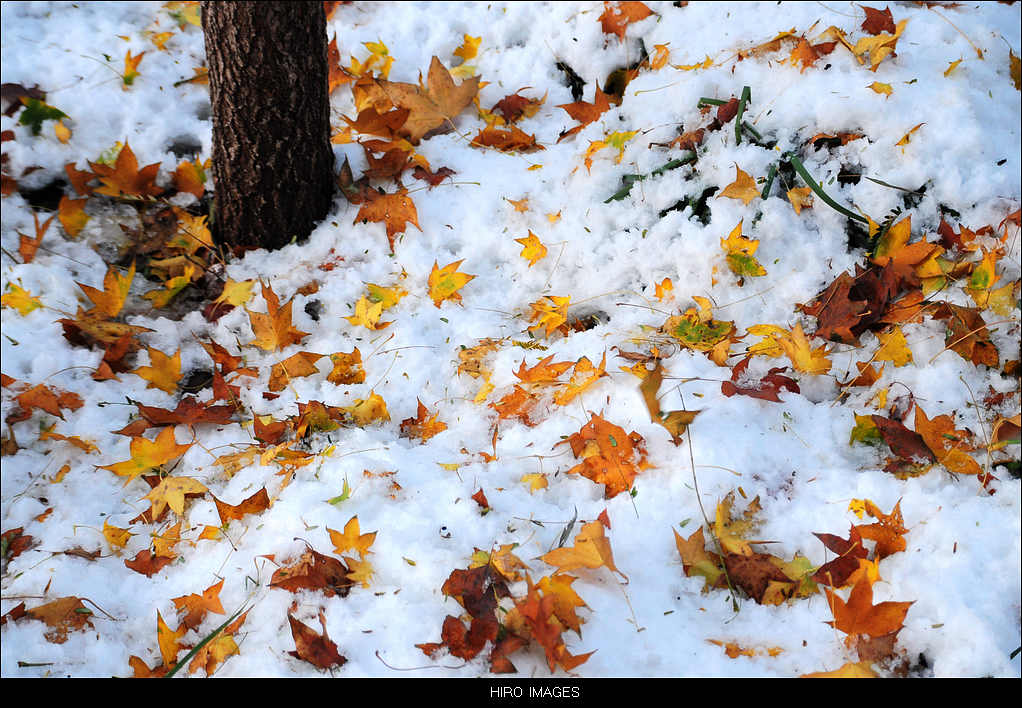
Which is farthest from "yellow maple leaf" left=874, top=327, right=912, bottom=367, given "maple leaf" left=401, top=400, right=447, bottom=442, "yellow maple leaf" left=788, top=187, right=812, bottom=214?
"maple leaf" left=401, top=400, right=447, bottom=442

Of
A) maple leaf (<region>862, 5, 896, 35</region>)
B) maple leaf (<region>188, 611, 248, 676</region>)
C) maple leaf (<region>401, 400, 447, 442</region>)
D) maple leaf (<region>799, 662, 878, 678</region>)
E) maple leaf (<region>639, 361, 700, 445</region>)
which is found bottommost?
maple leaf (<region>188, 611, 248, 676</region>)

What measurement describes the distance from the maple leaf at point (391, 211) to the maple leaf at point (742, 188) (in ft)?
3.12

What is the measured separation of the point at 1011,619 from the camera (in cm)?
121

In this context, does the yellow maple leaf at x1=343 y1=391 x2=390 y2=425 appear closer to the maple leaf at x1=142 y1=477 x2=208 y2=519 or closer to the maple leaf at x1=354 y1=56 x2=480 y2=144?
the maple leaf at x1=142 y1=477 x2=208 y2=519

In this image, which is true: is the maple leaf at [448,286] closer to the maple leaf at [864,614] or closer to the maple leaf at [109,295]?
the maple leaf at [109,295]

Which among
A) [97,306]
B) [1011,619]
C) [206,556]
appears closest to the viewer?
[1011,619]

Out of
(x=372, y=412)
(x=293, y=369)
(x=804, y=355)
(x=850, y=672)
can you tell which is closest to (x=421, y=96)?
(x=293, y=369)

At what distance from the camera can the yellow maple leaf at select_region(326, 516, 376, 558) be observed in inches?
55.9

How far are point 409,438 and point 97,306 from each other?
1.06 m

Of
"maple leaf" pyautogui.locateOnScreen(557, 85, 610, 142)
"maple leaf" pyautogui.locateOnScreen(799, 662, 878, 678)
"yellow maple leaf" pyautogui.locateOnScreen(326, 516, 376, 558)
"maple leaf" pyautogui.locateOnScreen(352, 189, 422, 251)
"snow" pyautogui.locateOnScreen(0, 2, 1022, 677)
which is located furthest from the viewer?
"maple leaf" pyautogui.locateOnScreen(557, 85, 610, 142)

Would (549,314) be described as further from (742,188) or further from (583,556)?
(583,556)

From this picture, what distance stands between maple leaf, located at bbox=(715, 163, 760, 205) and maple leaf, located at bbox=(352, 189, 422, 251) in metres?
0.95
